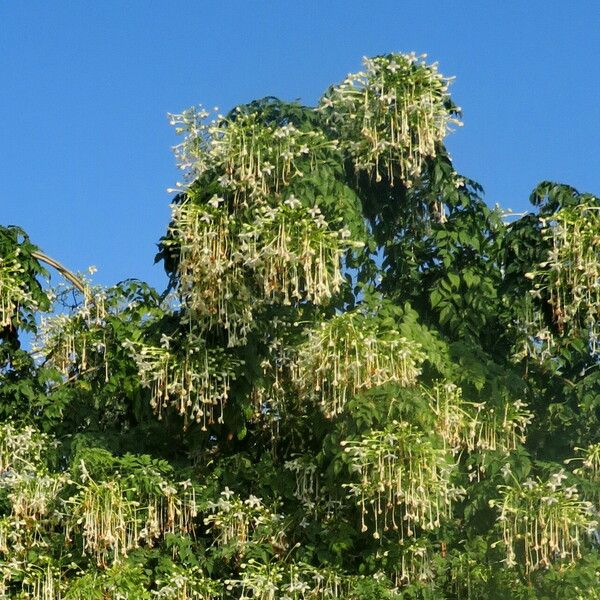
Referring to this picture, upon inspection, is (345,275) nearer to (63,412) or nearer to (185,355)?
(185,355)

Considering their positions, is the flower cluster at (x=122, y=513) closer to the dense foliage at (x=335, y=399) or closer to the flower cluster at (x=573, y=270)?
the dense foliage at (x=335, y=399)

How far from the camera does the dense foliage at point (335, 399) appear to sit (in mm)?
8344

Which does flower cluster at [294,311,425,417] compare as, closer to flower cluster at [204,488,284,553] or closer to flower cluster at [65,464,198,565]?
flower cluster at [204,488,284,553]

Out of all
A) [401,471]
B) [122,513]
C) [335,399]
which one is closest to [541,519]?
[401,471]

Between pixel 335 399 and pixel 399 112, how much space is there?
2228 mm

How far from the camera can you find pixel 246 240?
845cm

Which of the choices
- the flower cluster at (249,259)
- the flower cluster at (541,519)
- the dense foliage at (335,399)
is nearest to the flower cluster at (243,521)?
the dense foliage at (335,399)

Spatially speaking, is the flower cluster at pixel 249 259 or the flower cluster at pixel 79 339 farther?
the flower cluster at pixel 79 339

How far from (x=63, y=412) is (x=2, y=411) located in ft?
2.20

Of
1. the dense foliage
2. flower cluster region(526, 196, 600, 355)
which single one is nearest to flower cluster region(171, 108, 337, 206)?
the dense foliage

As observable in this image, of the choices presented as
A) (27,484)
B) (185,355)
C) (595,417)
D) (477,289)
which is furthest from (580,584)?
(27,484)

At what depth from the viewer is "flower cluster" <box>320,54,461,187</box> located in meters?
9.10

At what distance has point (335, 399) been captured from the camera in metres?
8.21

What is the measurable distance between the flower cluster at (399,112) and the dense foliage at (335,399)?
19 mm
